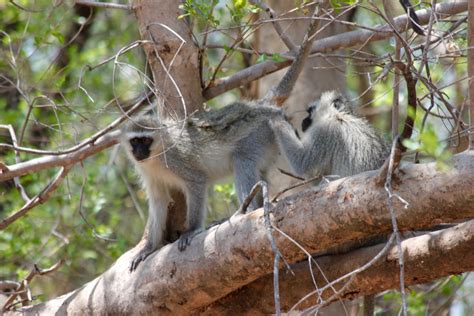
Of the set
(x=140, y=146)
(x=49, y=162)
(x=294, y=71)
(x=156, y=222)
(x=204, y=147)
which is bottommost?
(x=156, y=222)

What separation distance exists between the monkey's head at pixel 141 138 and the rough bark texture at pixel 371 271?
1.45m

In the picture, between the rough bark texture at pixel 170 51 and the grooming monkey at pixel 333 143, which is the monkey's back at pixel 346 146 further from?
the rough bark texture at pixel 170 51

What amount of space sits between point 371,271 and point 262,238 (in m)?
0.68

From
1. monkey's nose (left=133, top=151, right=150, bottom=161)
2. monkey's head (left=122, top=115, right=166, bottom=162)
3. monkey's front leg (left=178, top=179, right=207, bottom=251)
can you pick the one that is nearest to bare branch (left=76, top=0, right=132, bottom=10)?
monkey's head (left=122, top=115, right=166, bottom=162)

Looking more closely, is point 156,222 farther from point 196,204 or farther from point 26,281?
point 26,281

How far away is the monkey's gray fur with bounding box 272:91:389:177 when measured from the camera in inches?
213

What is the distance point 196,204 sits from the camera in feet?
18.6


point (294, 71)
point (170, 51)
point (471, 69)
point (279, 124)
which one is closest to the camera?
point (471, 69)

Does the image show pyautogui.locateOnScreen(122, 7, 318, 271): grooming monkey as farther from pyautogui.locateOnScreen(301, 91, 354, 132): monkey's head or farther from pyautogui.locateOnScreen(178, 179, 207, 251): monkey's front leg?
pyautogui.locateOnScreen(301, 91, 354, 132): monkey's head

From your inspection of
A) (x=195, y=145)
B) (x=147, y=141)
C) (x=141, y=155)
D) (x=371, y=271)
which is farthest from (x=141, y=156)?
(x=371, y=271)

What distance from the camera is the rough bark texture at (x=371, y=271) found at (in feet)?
13.4

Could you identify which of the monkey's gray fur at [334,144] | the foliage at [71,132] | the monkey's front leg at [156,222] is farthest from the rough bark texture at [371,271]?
the foliage at [71,132]

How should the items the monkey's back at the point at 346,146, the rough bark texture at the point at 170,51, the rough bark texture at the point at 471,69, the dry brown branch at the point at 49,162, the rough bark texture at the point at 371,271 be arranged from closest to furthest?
the rough bark texture at the point at 471,69 < the rough bark texture at the point at 371,271 < the dry brown branch at the point at 49,162 < the monkey's back at the point at 346,146 < the rough bark texture at the point at 170,51

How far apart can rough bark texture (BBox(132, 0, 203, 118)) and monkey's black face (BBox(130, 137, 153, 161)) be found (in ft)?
1.24
